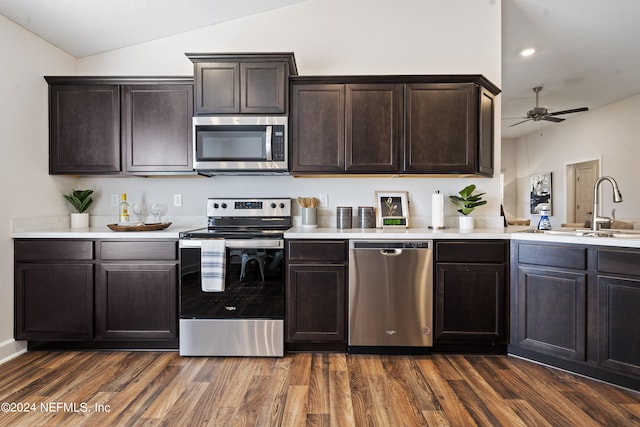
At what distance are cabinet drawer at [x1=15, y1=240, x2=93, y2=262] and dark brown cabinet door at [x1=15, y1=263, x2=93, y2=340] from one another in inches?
→ 2.0

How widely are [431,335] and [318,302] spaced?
2.78 feet

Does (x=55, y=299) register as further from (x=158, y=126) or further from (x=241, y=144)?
(x=241, y=144)

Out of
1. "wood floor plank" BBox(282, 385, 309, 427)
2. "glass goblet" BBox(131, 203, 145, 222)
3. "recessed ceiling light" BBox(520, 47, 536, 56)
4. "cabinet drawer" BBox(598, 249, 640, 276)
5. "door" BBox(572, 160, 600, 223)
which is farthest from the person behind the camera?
"door" BBox(572, 160, 600, 223)

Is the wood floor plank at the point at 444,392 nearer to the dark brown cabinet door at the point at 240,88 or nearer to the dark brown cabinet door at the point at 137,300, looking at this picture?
the dark brown cabinet door at the point at 137,300

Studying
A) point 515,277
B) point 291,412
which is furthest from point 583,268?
point 291,412

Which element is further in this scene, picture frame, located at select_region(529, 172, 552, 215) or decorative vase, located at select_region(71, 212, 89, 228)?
picture frame, located at select_region(529, 172, 552, 215)

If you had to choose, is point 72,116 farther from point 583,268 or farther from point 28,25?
point 583,268

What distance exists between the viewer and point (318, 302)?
2588 mm

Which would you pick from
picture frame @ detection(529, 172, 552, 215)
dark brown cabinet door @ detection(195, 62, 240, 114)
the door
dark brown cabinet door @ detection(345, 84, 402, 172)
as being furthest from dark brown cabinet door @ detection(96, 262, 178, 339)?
picture frame @ detection(529, 172, 552, 215)

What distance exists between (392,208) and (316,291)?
1.07 metres

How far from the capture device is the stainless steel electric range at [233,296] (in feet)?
8.41

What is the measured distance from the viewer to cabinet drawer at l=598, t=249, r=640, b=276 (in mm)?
2029

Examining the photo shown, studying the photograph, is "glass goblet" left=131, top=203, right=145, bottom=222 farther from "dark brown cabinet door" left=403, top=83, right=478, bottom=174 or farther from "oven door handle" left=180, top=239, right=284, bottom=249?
"dark brown cabinet door" left=403, top=83, right=478, bottom=174

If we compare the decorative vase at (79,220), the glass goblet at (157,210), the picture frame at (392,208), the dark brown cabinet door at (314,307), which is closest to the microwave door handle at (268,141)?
the dark brown cabinet door at (314,307)
